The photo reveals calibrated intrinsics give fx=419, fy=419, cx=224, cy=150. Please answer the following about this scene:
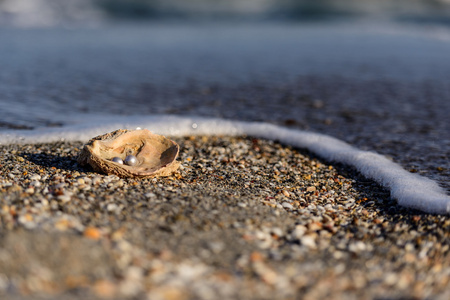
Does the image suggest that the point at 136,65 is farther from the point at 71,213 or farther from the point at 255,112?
the point at 71,213

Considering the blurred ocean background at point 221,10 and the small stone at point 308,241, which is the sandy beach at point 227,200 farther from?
the blurred ocean background at point 221,10

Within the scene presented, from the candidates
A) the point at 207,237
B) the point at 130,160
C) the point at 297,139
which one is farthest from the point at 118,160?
the point at 297,139

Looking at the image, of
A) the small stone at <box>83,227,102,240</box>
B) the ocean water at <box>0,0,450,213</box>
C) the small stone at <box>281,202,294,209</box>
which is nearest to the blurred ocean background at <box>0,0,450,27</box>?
the ocean water at <box>0,0,450,213</box>

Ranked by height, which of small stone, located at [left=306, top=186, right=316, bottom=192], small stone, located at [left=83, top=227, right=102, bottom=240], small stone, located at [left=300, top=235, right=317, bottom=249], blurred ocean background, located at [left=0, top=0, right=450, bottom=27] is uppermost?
blurred ocean background, located at [left=0, top=0, right=450, bottom=27]

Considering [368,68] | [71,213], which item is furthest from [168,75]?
[71,213]

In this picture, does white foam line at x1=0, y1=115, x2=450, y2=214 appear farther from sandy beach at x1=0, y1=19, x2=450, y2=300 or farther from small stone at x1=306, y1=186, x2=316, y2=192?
small stone at x1=306, y1=186, x2=316, y2=192

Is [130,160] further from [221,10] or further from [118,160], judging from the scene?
[221,10]
